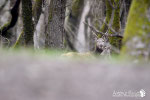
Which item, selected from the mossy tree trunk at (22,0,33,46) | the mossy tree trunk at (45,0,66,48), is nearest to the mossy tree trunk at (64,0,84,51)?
the mossy tree trunk at (45,0,66,48)

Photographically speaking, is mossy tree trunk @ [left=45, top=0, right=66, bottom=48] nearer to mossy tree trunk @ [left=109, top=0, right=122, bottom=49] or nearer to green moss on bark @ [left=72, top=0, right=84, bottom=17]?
mossy tree trunk @ [left=109, top=0, right=122, bottom=49]

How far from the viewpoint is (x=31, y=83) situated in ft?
14.6

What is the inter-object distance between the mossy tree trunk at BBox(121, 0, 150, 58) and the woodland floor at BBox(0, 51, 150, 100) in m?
0.24

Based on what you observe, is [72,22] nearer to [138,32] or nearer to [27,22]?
[27,22]

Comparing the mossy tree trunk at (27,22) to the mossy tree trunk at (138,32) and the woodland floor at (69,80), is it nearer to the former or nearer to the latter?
the woodland floor at (69,80)

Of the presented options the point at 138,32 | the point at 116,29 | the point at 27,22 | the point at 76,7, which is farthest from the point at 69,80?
the point at 76,7

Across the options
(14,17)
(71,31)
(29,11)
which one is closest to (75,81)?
(29,11)

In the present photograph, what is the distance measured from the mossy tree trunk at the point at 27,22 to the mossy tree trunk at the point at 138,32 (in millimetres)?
6101

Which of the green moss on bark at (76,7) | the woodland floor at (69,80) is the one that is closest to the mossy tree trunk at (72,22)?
the green moss on bark at (76,7)

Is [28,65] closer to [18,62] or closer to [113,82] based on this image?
[18,62]

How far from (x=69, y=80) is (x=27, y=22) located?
6577 millimetres

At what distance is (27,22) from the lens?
10719mm

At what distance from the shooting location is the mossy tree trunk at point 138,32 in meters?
4.92

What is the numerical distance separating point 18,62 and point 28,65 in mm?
337
